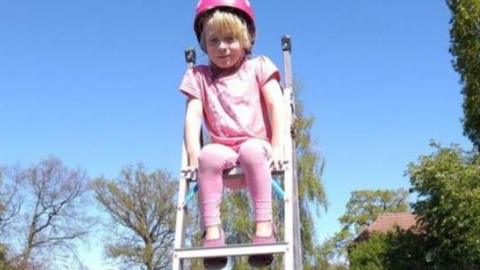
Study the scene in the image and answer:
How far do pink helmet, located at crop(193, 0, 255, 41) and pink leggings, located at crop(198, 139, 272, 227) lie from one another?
2.36ft

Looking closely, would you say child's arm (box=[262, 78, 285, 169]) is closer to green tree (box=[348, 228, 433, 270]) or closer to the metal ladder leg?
the metal ladder leg

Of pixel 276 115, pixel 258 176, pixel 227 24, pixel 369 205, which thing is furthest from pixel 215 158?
pixel 369 205

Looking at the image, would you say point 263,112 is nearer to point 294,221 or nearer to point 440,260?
point 294,221

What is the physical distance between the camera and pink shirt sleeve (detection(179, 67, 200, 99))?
390 cm

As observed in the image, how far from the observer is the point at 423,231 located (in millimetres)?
25328

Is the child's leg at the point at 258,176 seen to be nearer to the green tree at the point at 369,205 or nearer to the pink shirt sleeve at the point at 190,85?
the pink shirt sleeve at the point at 190,85

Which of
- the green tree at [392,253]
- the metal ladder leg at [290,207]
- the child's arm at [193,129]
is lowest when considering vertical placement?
the metal ladder leg at [290,207]

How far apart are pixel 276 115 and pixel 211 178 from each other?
55 centimetres

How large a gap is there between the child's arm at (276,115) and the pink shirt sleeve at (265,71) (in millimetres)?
25

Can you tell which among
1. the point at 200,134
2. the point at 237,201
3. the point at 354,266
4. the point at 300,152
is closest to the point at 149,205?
the point at 354,266

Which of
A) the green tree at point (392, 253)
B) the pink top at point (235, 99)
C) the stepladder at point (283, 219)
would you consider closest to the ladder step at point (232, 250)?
the stepladder at point (283, 219)

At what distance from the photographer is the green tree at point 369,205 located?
5909cm

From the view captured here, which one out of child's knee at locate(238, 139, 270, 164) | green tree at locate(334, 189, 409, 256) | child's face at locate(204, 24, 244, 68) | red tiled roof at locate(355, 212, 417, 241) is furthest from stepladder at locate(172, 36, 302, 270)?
green tree at locate(334, 189, 409, 256)

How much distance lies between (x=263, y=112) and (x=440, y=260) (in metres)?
22.3
